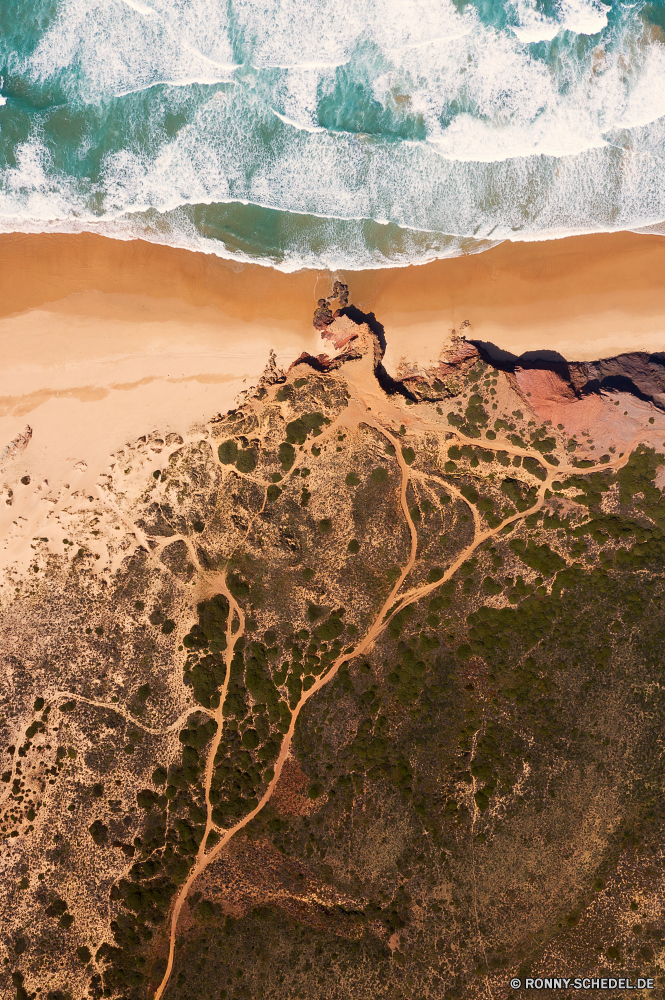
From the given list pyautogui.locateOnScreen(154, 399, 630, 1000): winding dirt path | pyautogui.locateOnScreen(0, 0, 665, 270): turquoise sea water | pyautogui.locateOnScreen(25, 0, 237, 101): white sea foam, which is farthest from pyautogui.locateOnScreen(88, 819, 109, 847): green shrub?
pyautogui.locateOnScreen(25, 0, 237, 101): white sea foam

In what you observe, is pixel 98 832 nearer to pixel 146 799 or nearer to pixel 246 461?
pixel 146 799

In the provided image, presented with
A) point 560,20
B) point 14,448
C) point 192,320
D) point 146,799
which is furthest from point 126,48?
point 146,799

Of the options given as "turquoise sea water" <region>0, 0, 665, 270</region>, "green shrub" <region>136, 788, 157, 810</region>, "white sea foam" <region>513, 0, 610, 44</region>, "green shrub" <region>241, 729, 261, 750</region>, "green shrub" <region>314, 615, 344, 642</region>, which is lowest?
"green shrub" <region>136, 788, 157, 810</region>

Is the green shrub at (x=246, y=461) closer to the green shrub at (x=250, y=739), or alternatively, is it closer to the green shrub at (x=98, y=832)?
the green shrub at (x=250, y=739)

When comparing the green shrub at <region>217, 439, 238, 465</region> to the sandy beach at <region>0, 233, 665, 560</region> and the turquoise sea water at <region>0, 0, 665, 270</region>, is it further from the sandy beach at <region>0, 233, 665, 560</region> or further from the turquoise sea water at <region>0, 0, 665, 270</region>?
the turquoise sea water at <region>0, 0, 665, 270</region>

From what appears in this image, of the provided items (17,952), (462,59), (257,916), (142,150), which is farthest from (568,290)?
(17,952)

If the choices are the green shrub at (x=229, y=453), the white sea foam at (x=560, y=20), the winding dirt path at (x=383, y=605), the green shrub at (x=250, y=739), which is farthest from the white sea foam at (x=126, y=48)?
the green shrub at (x=250, y=739)
